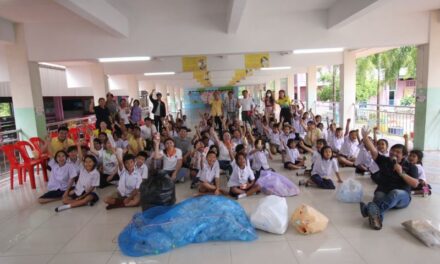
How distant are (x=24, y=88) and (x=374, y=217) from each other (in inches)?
282

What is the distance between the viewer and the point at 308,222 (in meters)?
3.23

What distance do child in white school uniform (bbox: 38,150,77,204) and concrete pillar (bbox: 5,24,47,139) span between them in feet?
7.99

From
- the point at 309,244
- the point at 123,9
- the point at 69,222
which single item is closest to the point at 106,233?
the point at 69,222

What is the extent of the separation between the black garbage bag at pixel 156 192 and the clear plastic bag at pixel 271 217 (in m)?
1.12

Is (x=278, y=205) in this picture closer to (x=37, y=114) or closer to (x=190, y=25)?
(x=190, y=25)

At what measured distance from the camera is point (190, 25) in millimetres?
6172

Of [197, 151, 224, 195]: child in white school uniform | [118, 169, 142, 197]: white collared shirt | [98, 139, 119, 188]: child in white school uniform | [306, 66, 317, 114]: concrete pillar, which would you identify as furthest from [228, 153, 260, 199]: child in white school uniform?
[306, 66, 317, 114]: concrete pillar

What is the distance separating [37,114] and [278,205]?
599 centimetres

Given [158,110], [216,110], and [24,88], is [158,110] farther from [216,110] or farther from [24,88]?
[24,88]

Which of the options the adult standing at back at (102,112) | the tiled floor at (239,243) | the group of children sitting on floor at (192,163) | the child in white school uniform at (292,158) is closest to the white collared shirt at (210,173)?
the group of children sitting on floor at (192,163)

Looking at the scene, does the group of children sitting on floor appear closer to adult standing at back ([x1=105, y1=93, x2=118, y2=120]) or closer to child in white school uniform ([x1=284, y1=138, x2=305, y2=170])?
child in white school uniform ([x1=284, y1=138, x2=305, y2=170])

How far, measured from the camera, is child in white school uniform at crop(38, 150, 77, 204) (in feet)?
15.4

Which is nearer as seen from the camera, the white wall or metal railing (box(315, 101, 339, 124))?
the white wall

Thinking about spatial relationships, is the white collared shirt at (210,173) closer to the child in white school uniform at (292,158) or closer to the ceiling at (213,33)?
the child in white school uniform at (292,158)
